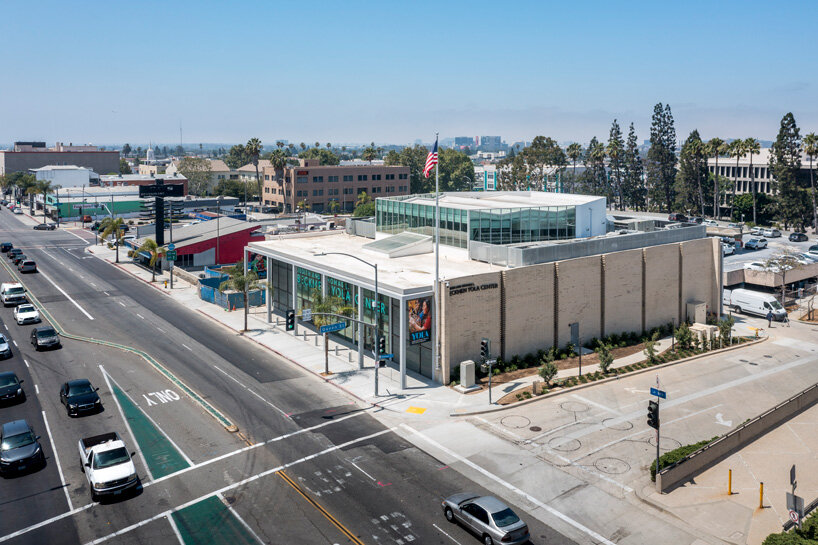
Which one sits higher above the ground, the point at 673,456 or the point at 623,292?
the point at 623,292

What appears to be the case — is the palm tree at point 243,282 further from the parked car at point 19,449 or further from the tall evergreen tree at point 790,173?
the tall evergreen tree at point 790,173

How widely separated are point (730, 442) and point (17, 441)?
34.3 m

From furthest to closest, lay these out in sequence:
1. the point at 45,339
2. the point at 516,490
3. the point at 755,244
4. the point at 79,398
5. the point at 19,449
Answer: the point at 755,244 → the point at 45,339 → the point at 79,398 → the point at 19,449 → the point at 516,490

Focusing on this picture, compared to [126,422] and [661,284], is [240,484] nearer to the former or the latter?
[126,422]

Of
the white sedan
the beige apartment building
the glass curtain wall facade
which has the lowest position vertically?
the white sedan

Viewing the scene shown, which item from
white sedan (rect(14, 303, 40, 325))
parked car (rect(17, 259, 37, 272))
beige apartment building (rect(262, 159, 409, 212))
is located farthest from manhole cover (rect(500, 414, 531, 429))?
beige apartment building (rect(262, 159, 409, 212))

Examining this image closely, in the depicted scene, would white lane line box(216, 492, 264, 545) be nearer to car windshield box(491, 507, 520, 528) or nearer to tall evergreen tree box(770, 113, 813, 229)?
car windshield box(491, 507, 520, 528)

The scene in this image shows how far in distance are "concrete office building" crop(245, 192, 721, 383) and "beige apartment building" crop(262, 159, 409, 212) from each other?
90.8 metres

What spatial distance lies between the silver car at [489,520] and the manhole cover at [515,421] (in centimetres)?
1088

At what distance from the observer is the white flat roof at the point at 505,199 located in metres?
61.9

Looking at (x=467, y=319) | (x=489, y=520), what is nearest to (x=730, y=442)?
(x=489, y=520)

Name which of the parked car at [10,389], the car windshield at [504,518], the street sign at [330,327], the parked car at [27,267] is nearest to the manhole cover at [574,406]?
the street sign at [330,327]

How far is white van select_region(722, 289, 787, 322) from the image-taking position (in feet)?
213

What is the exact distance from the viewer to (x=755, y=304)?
66688 millimetres
